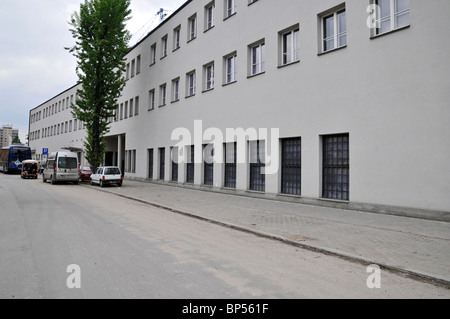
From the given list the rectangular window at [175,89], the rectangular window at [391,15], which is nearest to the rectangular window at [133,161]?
the rectangular window at [175,89]

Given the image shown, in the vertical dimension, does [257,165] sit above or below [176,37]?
below

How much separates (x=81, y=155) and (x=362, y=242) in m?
48.8

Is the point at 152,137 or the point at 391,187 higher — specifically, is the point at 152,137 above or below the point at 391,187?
above

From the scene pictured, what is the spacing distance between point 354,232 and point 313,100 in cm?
686

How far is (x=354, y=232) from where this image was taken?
7.79 m

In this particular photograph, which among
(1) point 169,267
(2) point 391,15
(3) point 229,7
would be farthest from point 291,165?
(3) point 229,7

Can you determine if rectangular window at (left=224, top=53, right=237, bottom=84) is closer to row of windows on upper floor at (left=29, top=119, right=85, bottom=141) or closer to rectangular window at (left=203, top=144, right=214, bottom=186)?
rectangular window at (left=203, top=144, right=214, bottom=186)

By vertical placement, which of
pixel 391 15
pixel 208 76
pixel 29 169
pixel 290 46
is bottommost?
pixel 29 169

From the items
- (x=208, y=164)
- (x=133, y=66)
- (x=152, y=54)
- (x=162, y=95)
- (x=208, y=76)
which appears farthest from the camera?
(x=133, y=66)

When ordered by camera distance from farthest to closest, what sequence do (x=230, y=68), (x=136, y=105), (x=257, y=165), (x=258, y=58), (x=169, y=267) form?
(x=136, y=105), (x=230, y=68), (x=258, y=58), (x=257, y=165), (x=169, y=267)

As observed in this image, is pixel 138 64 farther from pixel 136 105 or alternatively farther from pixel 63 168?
pixel 63 168
